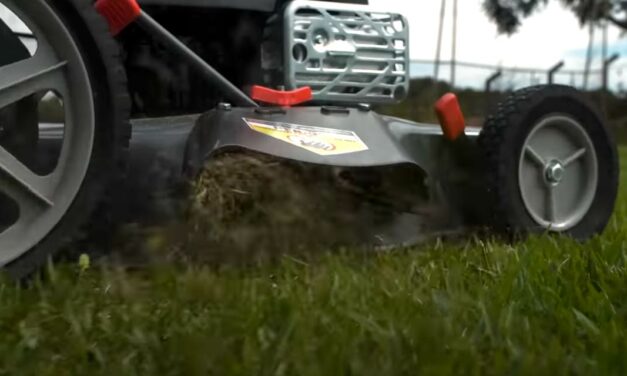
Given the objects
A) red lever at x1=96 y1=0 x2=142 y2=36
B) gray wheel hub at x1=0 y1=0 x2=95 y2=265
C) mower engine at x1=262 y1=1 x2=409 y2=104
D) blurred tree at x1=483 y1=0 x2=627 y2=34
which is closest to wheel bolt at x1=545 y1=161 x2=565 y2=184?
mower engine at x1=262 y1=1 x2=409 y2=104

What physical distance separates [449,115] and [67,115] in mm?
925

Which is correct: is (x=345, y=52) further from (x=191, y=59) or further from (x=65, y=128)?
(x=65, y=128)

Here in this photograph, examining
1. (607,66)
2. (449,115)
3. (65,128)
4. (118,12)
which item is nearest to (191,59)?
(118,12)

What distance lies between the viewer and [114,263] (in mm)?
1826

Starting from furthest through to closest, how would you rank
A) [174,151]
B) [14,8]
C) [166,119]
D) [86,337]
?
[166,119]
[174,151]
[14,8]
[86,337]

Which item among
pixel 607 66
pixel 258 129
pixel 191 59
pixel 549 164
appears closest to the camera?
pixel 258 129

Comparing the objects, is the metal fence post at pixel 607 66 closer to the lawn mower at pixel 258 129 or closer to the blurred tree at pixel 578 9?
the blurred tree at pixel 578 9

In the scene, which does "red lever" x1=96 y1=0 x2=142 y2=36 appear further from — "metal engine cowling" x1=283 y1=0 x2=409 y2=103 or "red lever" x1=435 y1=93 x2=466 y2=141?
"red lever" x1=435 y1=93 x2=466 y2=141

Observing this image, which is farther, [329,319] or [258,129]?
[258,129]

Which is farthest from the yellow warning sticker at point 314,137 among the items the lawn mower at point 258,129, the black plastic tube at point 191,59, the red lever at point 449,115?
the red lever at point 449,115

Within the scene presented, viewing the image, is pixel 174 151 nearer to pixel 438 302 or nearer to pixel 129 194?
pixel 129 194

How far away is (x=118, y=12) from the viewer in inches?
78.6

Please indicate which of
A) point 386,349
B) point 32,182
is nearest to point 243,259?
point 32,182

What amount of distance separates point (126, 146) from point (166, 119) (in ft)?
1.40
